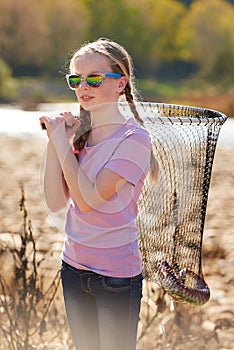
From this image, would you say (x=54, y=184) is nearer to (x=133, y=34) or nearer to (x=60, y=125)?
(x=60, y=125)

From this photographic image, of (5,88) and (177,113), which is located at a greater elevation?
(177,113)

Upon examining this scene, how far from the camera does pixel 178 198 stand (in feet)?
9.62

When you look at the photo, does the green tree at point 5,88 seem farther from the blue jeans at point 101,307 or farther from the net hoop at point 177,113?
the blue jeans at point 101,307

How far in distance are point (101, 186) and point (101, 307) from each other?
358 millimetres

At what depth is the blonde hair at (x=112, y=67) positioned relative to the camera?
7.53 feet

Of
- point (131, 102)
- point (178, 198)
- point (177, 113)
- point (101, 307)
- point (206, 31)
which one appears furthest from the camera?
point (206, 31)

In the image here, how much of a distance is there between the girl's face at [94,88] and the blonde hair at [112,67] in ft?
0.06

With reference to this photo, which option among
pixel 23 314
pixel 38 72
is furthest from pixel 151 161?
pixel 38 72

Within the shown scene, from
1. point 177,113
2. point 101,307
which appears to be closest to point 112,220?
point 101,307

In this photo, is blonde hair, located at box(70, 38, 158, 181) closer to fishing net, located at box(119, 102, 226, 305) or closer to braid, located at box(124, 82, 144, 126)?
braid, located at box(124, 82, 144, 126)

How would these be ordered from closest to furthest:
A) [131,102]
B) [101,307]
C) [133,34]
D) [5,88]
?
1. [101,307]
2. [131,102]
3. [5,88]
4. [133,34]

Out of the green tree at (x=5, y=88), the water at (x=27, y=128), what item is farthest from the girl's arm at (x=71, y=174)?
the green tree at (x=5, y=88)

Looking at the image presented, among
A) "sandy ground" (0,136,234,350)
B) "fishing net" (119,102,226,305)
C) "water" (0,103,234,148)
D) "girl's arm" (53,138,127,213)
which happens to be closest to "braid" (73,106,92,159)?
"girl's arm" (53,138,127,213)

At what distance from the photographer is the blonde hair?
2.29 meters
